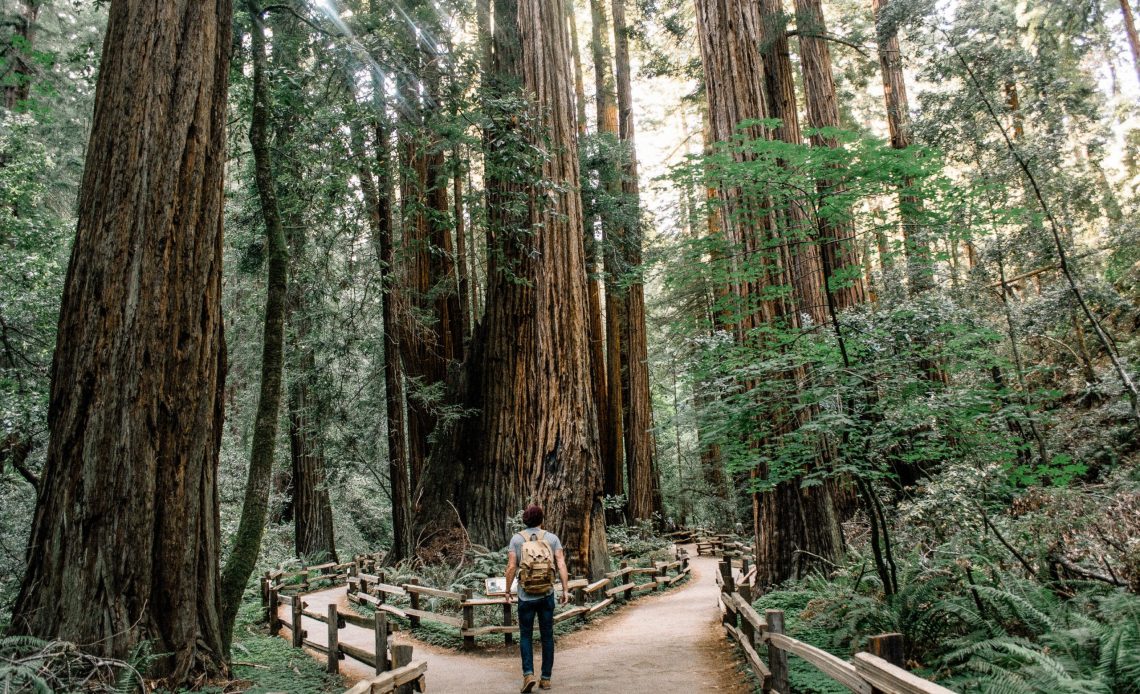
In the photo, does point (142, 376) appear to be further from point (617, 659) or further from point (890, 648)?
point (617, 659)

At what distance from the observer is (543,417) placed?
9906mm

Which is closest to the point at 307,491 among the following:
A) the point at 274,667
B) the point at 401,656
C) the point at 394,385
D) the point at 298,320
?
the point at 394,385

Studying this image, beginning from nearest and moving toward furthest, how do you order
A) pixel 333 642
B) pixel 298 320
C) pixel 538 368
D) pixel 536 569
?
1. pixel 536 569
2. pixel 333 642
3. pixel 538 368
4. pixel 298 320

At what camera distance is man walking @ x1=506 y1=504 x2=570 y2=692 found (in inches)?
223

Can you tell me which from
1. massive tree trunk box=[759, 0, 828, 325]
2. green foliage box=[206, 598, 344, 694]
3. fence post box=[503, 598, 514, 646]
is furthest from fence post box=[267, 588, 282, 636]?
massive tree trunk box=[759, 0, 828, 325]

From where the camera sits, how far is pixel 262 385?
627 centimetres

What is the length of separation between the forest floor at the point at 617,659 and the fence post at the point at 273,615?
1.85 ft

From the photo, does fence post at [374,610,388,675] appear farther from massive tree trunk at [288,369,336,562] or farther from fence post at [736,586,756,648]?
massive tree trunk at [288,369,336,562]

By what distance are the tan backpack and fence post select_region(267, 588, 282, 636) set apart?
6.63 m

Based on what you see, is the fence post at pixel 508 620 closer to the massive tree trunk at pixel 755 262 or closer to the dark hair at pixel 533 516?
the dark hair at pixel 533 516

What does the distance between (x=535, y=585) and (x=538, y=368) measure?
4.76m

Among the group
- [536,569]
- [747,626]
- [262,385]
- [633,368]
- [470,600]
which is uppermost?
[633,368]

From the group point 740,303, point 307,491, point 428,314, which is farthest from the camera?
point 307,491

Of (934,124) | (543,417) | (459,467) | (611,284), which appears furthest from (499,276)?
(934,124)
